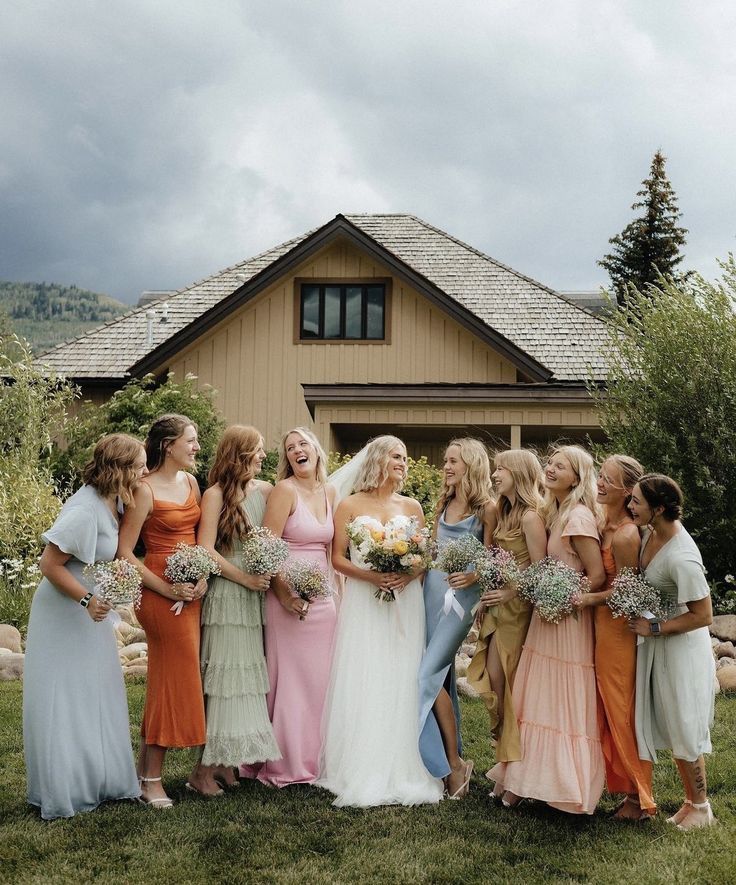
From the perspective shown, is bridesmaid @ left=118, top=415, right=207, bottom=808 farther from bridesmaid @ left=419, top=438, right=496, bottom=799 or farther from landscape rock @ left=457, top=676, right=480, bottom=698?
landscape rock @ left=457, top=676, right=480, bottom=698

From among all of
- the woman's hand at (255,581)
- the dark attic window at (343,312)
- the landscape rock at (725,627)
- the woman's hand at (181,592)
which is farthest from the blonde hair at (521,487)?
the dark attic window at (343,312)

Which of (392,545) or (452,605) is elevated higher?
(392,545)

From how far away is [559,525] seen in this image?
5.75 metres

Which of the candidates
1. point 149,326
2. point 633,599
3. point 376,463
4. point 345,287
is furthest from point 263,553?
point 149,326

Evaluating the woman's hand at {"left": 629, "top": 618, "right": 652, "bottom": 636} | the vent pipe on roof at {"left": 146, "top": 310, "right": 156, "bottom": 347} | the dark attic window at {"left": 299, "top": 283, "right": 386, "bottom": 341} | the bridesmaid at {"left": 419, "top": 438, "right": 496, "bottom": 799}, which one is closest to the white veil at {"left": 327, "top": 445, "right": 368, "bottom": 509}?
the bridesmaid at {"left": 419, "top": 438, "right": 496, "bottom": 799}

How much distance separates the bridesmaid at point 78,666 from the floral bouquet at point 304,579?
115 centimetres

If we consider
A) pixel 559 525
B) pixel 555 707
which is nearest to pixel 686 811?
pixel 555 707

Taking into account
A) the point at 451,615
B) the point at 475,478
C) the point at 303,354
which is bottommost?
the point at 451,615

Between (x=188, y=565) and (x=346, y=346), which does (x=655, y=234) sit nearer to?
(x=346, y=346)

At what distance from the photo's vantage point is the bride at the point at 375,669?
591 centimetres

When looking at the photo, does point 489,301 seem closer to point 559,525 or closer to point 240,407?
point 240,407

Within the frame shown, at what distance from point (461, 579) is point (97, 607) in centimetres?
231

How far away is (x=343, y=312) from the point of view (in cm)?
1955

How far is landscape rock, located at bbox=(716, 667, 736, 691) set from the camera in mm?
9336
